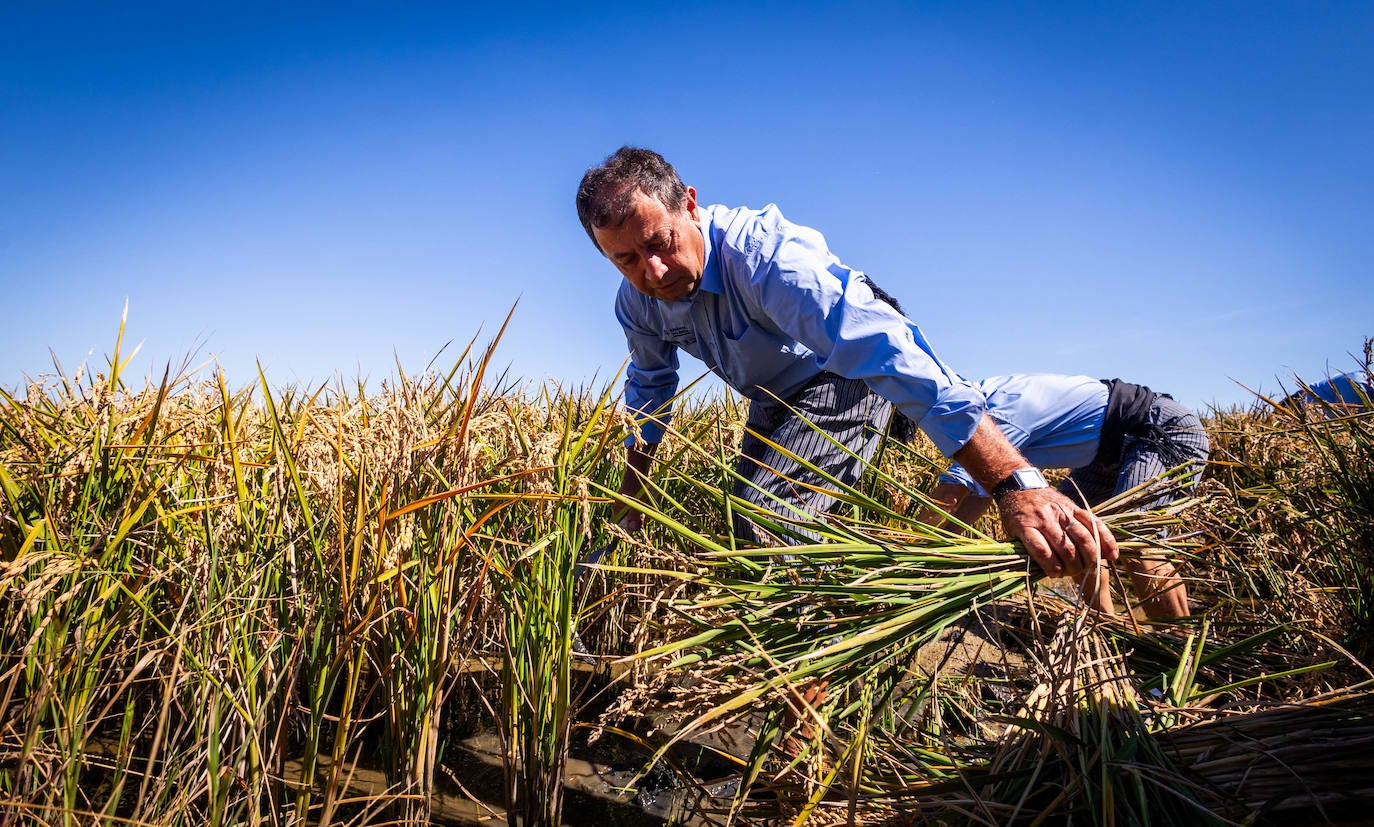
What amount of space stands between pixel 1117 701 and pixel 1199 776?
157 millimetres

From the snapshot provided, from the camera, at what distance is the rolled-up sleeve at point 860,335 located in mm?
1806

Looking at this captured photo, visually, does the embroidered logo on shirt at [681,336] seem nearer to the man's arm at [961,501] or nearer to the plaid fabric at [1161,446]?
the man's arm at [961,501]

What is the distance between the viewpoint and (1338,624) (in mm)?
1934

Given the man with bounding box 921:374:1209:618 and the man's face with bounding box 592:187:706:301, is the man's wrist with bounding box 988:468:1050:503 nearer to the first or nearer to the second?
the man with bounding box 921:374:1209:618

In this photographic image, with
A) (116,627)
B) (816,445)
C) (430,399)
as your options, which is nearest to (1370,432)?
(816,445)

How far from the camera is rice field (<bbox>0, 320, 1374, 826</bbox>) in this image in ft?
4.30

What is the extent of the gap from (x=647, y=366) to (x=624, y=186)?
2.84 ft

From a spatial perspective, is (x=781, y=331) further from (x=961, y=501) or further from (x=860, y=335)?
(x=961, y=501)

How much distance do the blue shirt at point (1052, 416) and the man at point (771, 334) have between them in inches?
26.9

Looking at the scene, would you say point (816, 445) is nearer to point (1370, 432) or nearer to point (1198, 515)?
point (1198, 515)

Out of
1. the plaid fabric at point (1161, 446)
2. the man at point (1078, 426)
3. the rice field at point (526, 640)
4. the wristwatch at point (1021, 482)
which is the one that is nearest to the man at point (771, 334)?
the wristwatch at point (1021, 482)

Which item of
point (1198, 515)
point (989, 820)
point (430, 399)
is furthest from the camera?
point (430, 399)

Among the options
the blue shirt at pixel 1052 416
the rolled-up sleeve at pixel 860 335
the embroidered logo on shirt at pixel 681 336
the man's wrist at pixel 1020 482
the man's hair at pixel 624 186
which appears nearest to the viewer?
the man's wrist at pixel 1020 482

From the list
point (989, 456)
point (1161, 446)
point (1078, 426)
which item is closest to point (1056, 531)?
point (989, 456)
